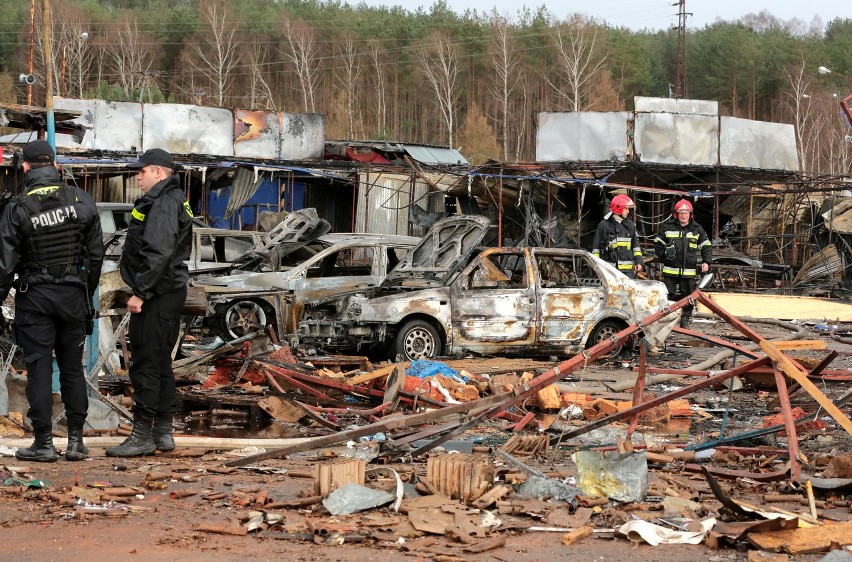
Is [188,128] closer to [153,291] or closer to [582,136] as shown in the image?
[582,136]

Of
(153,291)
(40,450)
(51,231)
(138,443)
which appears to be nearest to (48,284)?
(51,231)

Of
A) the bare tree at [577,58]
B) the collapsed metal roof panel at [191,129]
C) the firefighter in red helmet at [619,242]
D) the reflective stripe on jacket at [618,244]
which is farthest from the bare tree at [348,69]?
the reflective stripe on jacket at [618,244]

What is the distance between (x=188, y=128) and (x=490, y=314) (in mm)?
20528

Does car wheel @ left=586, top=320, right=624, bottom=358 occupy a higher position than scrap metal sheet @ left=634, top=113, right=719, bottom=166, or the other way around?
scrap metal sheet @ left=634, top=113, right=719, bottom=166

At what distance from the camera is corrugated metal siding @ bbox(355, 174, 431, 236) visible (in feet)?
99.4

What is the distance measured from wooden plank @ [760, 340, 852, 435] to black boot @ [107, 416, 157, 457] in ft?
13.0

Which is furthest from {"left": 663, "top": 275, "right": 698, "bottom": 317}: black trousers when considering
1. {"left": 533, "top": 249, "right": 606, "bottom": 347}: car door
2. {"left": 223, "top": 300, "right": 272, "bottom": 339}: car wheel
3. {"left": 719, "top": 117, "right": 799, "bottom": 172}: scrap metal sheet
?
{"left": 719, "top": 117, "right": 799, "bottom": 172}: scrap metal sheet

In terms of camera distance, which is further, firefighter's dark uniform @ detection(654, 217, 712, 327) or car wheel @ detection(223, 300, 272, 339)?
firefighter's dark uniform @ detection(654, 217, 712, 327)

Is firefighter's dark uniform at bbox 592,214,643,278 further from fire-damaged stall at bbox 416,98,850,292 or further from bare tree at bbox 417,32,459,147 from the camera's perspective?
bare tree at bbox 417,32,459,147

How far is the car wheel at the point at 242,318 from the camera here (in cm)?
1461

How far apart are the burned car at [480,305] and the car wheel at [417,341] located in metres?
0.01

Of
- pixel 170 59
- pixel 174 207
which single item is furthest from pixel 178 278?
pixel 170 59

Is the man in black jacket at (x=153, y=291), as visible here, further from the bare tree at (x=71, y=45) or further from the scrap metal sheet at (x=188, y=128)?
the bare tree at (x=71, y=45)

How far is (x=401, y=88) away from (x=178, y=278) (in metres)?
59.7
